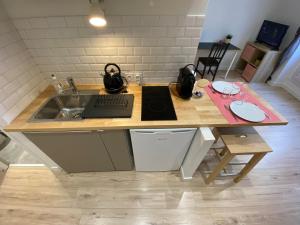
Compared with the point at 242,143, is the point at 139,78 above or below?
above

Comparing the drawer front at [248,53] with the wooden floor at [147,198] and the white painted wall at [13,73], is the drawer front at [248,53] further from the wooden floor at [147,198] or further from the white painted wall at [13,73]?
the white painted wall at [13,73]

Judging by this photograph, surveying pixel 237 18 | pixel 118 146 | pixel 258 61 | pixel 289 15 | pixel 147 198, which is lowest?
pixel 147 198

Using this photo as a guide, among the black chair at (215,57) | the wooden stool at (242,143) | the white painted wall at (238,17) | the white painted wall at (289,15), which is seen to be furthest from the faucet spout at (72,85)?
the white painted wall at (289,15)

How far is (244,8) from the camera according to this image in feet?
9.79

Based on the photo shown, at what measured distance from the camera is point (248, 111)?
1101 millimetres

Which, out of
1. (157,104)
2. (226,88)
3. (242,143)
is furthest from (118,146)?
(226,88)

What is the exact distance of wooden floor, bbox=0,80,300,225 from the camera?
4.20ft

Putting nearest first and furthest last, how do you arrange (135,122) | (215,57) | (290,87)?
(135,122)
(290,87)
(215,57)

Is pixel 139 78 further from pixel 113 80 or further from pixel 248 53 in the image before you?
pixel 248 53

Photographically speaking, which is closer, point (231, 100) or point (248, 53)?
point (231, 100)

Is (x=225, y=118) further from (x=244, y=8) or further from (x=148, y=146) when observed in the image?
(x=244, y=8)

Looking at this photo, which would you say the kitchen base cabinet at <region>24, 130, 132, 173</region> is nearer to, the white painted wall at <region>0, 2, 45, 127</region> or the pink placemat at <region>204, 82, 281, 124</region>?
the white painted wall at <region>0, 2, 45, 127</region>

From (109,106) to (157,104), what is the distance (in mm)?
413

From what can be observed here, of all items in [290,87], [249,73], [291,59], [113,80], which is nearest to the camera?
[113,80]
